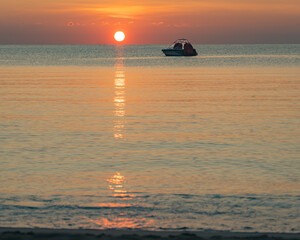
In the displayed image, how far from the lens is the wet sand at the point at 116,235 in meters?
9.45

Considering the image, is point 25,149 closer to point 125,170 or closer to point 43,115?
point 125,170

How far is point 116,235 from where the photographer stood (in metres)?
9.70

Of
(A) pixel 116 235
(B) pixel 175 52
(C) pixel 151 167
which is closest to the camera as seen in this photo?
(A) pixel 116 235

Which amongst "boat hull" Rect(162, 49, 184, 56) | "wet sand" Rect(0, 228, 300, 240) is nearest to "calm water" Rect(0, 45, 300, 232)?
"wet sand" Rect(0, 228, 300, 240)

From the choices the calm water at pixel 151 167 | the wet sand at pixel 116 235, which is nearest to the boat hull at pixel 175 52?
the calm water at pixel 151 167

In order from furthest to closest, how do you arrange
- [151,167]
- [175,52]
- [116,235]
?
1. [175,52]
2. [151,167]
3. [116,235]

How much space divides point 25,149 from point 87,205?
7.65 metres

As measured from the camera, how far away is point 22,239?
9211mm

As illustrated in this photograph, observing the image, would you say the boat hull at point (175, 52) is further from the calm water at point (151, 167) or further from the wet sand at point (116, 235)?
the wet sand at point (116, 235)

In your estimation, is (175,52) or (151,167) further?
(175,52)

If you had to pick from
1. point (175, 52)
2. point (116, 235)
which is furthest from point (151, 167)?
point (175, 52)

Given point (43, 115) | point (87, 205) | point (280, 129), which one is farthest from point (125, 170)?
point (43, 115)

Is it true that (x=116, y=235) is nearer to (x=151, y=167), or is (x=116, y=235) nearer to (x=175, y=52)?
(x=151, y=167)

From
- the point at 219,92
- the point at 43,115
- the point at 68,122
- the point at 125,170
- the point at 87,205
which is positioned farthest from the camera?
the point at 219,92
